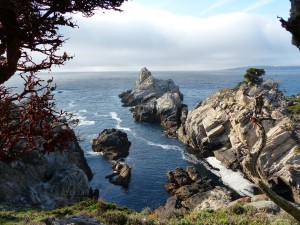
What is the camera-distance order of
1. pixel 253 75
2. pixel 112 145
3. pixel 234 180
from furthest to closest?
1. pixel 253 75
2. pixel 112 145
3. pixel 234 180

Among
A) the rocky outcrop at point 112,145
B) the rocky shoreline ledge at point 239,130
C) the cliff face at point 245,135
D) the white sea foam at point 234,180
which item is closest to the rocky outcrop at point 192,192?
the rocky shoreline ledge at point 239,130

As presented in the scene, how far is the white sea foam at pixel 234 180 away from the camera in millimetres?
49031

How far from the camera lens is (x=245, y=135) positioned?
193 ft

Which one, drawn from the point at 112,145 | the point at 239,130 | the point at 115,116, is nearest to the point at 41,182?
the point at 112,145

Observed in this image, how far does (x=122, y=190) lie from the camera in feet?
166

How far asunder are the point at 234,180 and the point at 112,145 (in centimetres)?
2943

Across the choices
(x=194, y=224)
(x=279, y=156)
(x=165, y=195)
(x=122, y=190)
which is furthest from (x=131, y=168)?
(x=194, y=224)

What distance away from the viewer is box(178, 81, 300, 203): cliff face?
4638 cm

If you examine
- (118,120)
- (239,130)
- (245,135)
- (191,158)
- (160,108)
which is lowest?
(191,158)

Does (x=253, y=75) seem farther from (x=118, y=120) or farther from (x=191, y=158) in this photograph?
(x=118, y=120)

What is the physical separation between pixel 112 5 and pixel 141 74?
139 m

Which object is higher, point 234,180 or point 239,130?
point 239,130

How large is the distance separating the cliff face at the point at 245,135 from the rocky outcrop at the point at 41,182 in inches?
941

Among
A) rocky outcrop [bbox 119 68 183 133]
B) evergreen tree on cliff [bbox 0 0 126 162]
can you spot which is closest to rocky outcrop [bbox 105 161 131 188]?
rocky outcrop [bbox 119 68 183 133]
